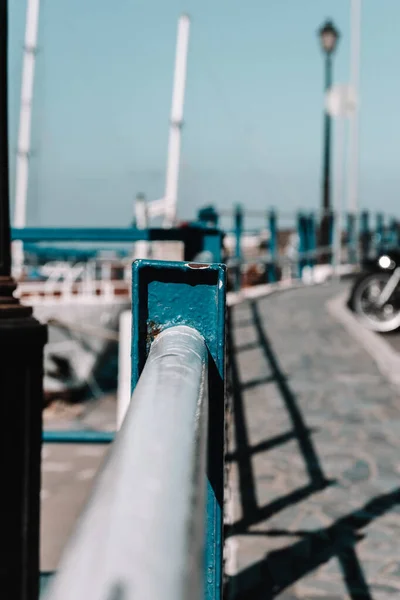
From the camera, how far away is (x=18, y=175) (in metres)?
26.7

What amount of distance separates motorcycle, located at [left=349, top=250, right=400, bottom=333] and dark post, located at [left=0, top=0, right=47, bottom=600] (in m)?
6.57

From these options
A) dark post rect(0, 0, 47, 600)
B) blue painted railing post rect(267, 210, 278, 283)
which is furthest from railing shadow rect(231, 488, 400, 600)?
blue painted railing post rect(267, 210, 278, 283)

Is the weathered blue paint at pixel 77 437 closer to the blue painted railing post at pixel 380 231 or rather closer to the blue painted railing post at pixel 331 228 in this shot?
the blue painted railing post at pixel 331 228

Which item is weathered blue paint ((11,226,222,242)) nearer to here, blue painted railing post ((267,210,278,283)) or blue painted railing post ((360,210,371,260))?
blue painted railing post ((267,210,278,283))

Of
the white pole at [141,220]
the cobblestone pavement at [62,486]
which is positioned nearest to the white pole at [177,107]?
the white pole at [141,220]

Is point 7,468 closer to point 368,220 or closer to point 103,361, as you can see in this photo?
point 103,361

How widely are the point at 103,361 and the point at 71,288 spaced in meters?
2.24

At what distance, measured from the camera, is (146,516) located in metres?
0.58

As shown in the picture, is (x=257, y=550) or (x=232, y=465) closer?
(x=257, y=550)

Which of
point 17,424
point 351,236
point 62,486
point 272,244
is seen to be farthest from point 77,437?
point 351,236

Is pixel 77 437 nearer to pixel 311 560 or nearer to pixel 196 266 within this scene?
pixel 311 560

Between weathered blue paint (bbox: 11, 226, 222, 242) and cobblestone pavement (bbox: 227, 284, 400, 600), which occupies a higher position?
weathered blue paint (bbox: 11, 226, 222, 242)

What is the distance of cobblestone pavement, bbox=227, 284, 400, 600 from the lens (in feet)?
10.6

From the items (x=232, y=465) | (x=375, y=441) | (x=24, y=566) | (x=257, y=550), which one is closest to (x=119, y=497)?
(x=24, y=566)
